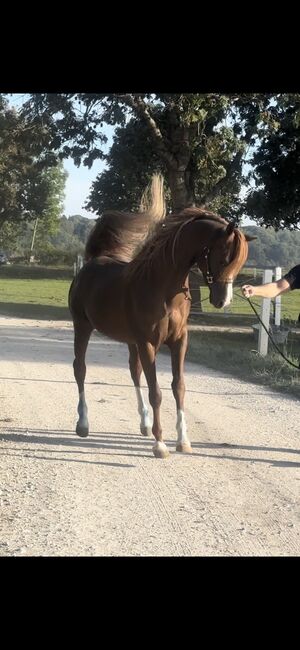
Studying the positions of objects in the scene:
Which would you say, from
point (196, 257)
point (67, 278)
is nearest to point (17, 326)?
point (196, 257)

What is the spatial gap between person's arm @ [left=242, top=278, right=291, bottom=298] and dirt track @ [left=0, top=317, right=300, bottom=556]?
56.4 inches

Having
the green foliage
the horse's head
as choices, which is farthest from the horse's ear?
the green foliage

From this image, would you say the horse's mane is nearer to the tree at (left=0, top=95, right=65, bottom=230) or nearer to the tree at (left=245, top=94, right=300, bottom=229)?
the tree at (left=245, top=94, right=300, bottom=229)

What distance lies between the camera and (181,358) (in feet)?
20.6

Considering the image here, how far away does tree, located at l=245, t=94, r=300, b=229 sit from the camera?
16.2m

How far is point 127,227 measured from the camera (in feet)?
23.5

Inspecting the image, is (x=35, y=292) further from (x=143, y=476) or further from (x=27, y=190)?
(x=143, y=476)

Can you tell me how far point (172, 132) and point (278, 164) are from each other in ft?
10.2

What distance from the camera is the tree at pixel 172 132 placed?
16422mm

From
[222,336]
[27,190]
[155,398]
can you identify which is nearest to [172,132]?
[222,336]

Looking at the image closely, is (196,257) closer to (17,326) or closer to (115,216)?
(115,216)

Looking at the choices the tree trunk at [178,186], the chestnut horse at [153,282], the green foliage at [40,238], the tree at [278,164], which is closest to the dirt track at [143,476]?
the chestnut horse at [153,282]

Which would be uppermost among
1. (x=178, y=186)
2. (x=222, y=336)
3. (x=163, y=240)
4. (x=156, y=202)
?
(x=178, y=186)
